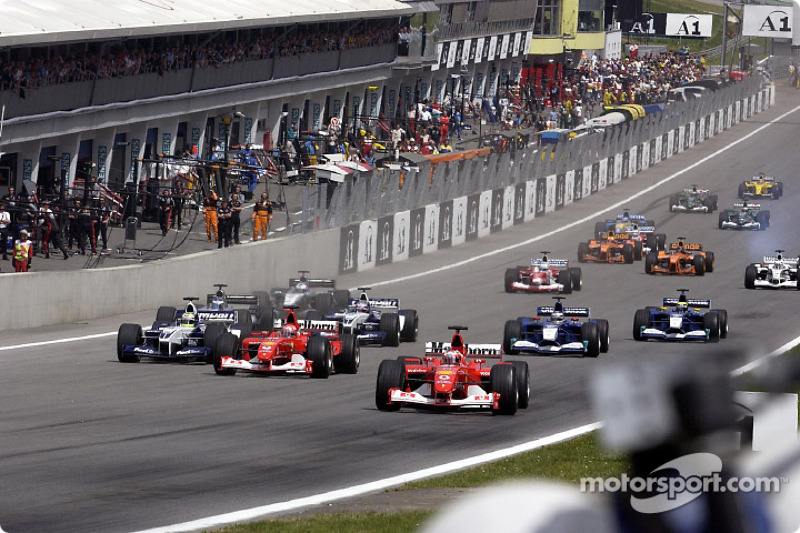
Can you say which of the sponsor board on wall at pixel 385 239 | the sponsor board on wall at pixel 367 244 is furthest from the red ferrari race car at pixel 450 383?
the sponsor board on wall at pixel 385 239

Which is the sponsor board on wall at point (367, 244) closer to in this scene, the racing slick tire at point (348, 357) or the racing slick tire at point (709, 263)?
the racing slick tire at point (709, 263)

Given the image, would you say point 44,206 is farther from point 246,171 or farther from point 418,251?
point 418,251

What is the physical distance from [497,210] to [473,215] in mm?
2116

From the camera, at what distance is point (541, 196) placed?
51.4 metres

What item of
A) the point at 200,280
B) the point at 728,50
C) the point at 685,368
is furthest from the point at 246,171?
the point at 728,50

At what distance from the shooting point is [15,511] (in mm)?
10312

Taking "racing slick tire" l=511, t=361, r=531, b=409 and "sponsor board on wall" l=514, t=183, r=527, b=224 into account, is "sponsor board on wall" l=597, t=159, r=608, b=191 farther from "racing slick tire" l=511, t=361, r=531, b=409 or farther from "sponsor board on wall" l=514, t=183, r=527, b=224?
"racing slick tire" l=511, t=361, r=531, b=409

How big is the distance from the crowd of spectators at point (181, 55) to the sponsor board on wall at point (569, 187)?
1240 cm

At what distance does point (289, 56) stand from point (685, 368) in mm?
56523

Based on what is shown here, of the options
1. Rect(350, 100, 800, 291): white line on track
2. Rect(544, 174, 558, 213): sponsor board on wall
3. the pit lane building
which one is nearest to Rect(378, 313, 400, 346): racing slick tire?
Rect(350, 100, 800, 291): white line on track

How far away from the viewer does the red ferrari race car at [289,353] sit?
810 inches

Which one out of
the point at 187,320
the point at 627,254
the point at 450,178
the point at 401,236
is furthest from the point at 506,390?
the point at 450,178

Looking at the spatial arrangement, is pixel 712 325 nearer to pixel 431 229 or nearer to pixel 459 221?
pixel 431 229

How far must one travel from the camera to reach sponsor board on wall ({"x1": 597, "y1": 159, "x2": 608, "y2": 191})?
5900 centimetres
